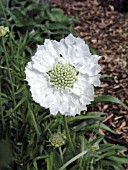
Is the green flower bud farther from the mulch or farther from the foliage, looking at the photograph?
the mulch

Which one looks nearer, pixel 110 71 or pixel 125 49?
pixel 110 71

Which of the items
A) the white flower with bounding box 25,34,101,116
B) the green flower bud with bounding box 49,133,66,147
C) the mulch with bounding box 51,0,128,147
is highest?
the mulch with bounding box 51,0,128,147

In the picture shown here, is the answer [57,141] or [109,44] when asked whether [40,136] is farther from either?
[109,44]

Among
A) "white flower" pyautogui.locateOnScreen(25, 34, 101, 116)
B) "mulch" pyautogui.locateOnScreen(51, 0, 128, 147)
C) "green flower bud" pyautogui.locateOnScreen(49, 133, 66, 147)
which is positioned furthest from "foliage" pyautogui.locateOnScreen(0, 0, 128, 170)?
"mulch" pyautogui.locateOnScreen(51, 0, 128, 147)

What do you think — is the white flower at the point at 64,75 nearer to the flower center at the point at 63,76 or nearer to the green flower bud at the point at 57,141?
the flower center at the point at 63,76

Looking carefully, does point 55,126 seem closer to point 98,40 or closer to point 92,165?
point 92,165

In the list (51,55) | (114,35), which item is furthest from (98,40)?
(51,55)

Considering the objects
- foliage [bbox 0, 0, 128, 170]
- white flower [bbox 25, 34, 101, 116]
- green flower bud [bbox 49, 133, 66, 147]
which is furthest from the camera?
foliage [bbox 0, 0, 128, 170]

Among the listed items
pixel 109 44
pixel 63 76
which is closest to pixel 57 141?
pixel 63 76
